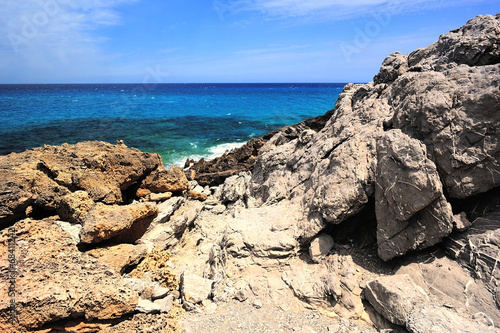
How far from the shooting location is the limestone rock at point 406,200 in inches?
228

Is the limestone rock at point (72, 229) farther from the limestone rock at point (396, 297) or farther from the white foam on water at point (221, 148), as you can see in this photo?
the white foam on water at point (221, 148)

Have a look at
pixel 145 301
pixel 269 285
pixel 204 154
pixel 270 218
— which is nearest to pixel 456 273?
pixel 269 285

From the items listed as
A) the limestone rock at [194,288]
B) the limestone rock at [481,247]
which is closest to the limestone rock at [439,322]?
the limestone rock at [481,247]

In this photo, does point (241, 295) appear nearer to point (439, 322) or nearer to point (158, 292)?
point (158, 292)

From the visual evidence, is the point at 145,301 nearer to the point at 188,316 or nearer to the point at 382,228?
the point at 188,316

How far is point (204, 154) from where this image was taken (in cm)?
2619

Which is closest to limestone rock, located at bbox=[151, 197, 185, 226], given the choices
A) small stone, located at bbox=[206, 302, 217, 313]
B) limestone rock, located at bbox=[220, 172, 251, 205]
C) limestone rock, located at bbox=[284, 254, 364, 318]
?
limestone rock, located at bbox=[220, 172, 251, 205]

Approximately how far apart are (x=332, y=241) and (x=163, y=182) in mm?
7063

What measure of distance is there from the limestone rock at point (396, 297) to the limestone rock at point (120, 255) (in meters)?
5.45

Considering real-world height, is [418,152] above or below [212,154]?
above

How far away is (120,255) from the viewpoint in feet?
22.8

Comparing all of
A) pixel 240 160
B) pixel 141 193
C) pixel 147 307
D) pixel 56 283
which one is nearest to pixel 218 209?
pixel 141 193

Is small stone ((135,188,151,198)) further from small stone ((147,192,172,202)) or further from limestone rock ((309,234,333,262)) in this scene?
limestone rock ((309,234,333,262))

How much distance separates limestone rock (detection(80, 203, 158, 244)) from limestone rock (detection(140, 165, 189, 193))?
313cm
